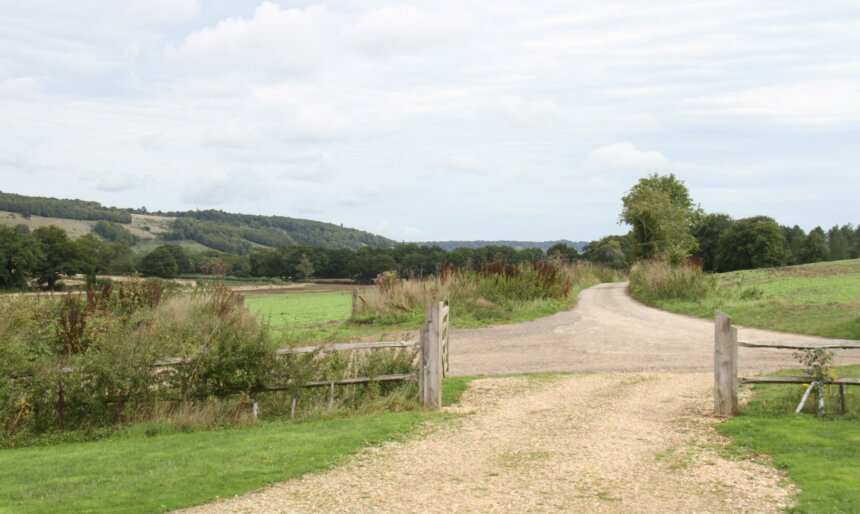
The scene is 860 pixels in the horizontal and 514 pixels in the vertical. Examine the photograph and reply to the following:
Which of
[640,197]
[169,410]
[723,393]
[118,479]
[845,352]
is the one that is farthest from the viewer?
[640,197]

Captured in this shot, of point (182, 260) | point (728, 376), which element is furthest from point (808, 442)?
point (182, 260)

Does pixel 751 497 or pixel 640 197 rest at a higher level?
pixel 640 197

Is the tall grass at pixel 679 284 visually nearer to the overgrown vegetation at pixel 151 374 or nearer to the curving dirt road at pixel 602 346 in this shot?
the curving dirt road at pixel 602 346

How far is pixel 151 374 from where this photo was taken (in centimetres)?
1141

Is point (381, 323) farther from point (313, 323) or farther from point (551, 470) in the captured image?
point (551, 470)

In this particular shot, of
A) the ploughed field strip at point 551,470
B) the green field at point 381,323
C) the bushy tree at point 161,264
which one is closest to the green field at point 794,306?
the green field at point 381,323

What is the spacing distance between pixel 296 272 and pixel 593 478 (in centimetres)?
6056

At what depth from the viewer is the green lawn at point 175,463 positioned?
277 inches

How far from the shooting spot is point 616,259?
9138 cm

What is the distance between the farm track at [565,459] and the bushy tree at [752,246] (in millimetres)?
69838

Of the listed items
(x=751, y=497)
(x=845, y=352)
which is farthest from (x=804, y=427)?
(x=845, y=352)

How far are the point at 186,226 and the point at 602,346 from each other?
10773 cm

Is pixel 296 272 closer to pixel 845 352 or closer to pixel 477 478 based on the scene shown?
pixel 845 352

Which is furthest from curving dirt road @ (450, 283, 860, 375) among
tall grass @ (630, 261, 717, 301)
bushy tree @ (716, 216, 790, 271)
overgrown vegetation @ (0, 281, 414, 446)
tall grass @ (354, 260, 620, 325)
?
bushy tree @ (716, 216, 790, 271)
